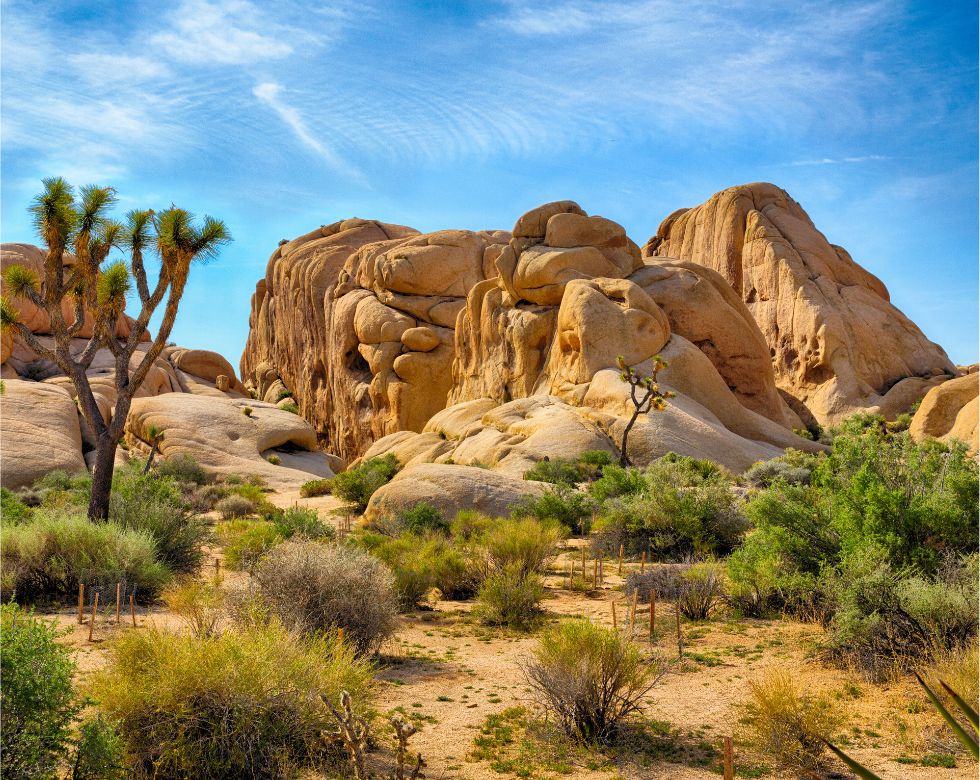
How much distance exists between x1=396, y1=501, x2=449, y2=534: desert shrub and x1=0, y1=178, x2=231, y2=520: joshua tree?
227 inches

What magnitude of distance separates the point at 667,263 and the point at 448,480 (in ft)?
76.9

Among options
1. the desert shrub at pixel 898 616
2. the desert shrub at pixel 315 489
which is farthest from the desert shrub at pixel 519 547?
the desert shrub at pixel 315 489

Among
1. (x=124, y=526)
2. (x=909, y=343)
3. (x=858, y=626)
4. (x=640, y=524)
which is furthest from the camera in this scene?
(x=909, y=343)

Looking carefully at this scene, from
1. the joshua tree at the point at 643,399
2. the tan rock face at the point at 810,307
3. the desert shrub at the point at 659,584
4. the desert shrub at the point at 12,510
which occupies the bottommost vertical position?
the desert shrub at the point at 659,584

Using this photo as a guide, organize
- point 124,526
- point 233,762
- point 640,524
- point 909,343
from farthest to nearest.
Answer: point 909,343 < point 640,524 < point 124,526 < point 233,762

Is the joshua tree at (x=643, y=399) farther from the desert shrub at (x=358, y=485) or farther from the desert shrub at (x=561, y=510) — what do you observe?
the desert shrub at (x=358, y=485)

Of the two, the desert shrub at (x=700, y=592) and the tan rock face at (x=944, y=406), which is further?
the tan rock face at (x=944, y=406)

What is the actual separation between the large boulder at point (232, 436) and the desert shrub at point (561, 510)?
1531 cm

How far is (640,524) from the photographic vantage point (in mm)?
15430

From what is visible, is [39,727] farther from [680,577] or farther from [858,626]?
[680,577]

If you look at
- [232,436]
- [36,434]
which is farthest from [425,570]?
[232,436]

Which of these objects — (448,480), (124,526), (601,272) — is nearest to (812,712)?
(124,526)

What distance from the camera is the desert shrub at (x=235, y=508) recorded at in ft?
74.7

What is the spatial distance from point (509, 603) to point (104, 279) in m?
11.0
